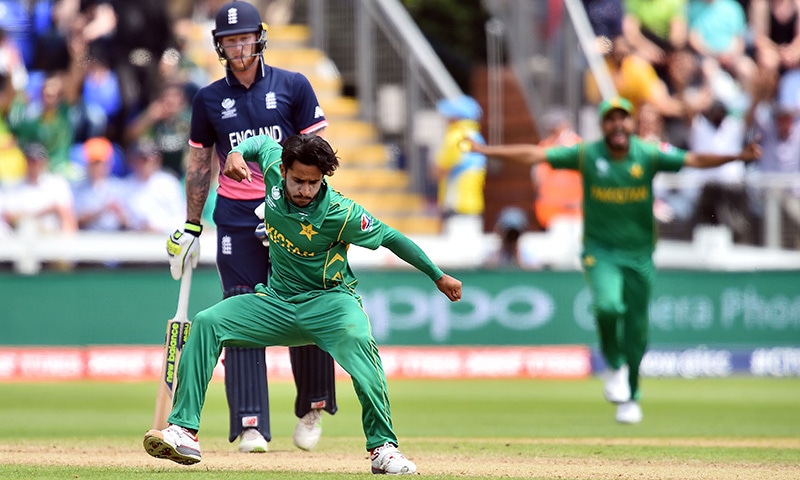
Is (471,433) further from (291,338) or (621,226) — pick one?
(291,338)

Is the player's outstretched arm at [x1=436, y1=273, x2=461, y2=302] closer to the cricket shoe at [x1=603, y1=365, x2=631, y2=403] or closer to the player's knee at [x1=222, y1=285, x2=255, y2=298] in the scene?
the player's knee at [x1=222, y1=285, x2=255, y2=298]

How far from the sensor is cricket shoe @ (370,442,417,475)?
6.55m

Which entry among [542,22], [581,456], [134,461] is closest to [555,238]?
[542,22]

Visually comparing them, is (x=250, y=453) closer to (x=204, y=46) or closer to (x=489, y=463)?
(x=489, y=463)

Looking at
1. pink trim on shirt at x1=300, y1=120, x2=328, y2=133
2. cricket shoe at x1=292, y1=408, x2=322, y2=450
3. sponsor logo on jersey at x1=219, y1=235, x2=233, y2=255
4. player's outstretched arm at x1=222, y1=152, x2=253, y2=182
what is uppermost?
pink trim on shirt at x1=300, y1=120, x2=328, y2=133

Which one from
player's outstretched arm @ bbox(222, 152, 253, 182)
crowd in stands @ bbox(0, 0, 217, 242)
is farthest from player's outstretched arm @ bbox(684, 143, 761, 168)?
crowd in stands @ bbox(0, 0, 217, 242)

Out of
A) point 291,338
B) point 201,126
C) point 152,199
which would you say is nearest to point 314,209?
point 291,338

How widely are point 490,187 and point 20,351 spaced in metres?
5.98

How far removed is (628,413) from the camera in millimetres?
10398

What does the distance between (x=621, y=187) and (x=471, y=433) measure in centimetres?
220

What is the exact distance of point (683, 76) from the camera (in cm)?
1745

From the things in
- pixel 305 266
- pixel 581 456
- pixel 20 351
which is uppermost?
pixel 305 266

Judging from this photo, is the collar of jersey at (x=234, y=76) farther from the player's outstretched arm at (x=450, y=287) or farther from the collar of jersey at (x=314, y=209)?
the player's outstretched arm at (x=450, y=287)

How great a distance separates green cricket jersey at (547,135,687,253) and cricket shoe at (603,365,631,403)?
90cm
